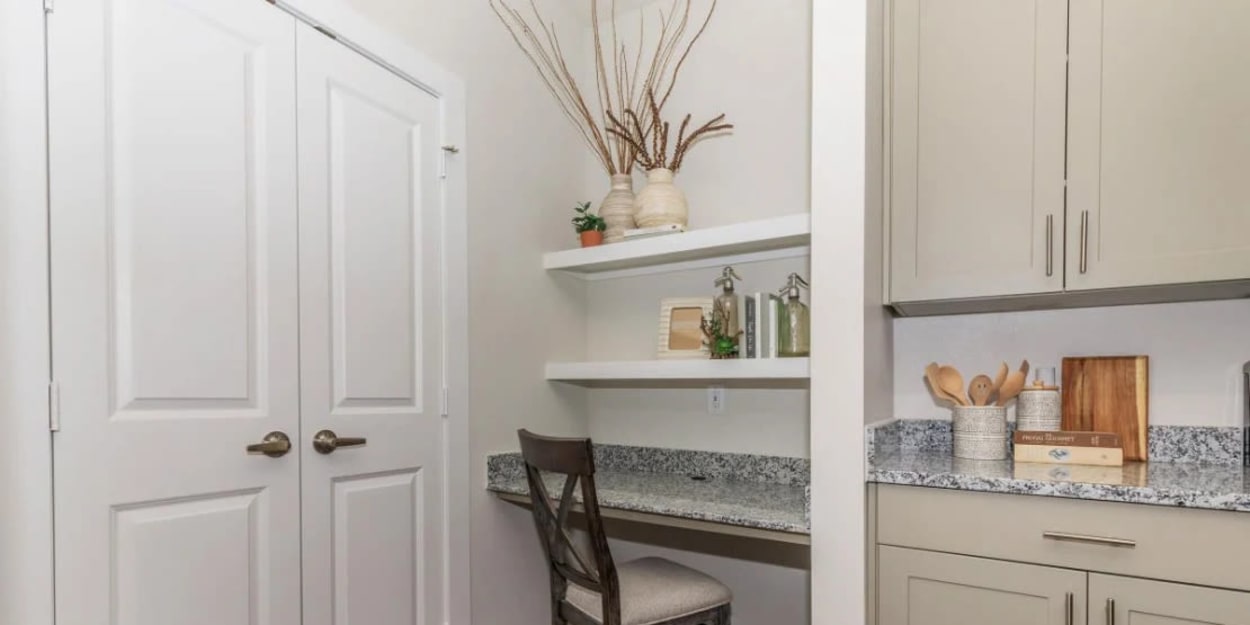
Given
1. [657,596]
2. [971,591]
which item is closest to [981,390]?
[971,591]

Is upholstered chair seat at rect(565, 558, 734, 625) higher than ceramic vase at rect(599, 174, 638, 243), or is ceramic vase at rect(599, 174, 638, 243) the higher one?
ceramic vase at rect(599, 174, 638, 243)

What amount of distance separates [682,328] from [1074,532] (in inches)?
51.7

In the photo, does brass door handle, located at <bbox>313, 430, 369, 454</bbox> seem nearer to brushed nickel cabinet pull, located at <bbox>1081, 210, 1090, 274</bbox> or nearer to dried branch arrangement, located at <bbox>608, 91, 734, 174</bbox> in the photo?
dried branch arrangement, located at <bbox>608, 91, 734, 174</bbox>

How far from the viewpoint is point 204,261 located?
156cm

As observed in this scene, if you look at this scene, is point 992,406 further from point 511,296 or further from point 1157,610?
point 511,296

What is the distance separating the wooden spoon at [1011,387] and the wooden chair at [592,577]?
976 millimetres

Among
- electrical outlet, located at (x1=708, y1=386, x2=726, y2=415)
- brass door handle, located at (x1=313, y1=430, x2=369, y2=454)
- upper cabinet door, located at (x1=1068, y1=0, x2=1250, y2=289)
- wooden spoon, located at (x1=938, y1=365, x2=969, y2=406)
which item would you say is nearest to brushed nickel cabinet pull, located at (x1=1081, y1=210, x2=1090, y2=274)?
upper cabinet door, located at (x1=1068, y1=0, x2=1250, y2=289)

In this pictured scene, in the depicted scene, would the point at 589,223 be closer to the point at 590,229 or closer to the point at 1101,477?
the point at 590,229

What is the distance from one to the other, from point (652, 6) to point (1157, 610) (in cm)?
254

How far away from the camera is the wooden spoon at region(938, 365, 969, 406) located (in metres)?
2.01

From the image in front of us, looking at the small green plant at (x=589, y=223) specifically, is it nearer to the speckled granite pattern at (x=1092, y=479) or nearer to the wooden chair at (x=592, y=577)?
the wooden chair at (x=592, y=577)

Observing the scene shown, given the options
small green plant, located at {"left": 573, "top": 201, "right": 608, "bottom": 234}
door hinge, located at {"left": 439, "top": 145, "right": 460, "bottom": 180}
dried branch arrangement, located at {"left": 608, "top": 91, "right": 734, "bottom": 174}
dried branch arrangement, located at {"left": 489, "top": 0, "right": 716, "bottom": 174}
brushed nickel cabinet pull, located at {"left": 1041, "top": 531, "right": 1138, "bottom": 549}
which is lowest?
brushed nickel cabinet pull, located at {"left": 1041, "top": 531, "right": 1138, "bottom": 549}

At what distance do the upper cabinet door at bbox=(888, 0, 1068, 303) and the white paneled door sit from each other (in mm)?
1421

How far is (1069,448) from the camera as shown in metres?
1.77
